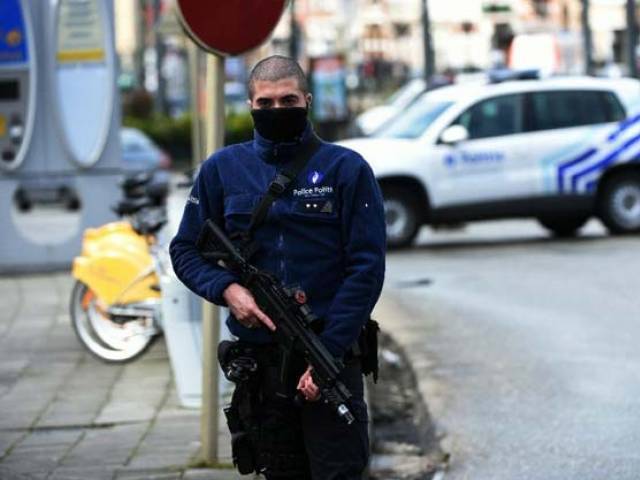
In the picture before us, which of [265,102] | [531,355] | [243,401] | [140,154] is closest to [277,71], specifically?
[265,102]

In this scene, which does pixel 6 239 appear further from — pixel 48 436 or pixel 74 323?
pixel 48 436

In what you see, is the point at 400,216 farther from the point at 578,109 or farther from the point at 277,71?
the point at 277,71

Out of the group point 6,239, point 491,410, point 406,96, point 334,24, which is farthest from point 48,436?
point 334,24

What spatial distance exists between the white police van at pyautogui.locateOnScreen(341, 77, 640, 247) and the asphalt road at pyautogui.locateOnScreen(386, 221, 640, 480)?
0.52 metres

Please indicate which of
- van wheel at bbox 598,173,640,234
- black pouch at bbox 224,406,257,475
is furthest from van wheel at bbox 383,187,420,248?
black pouch at bbox 224,406,257,475

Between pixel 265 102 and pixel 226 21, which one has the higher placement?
pixel 226 21

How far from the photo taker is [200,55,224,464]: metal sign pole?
24.6 ft

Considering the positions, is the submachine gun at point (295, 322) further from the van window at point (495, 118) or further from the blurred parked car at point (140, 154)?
the blurred parked car at point (140, 154)

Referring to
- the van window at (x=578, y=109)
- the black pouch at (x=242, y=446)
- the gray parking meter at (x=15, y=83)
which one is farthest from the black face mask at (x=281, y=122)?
the van window at (x=578, y=109)

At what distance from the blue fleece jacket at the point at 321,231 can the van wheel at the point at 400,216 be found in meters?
13.8

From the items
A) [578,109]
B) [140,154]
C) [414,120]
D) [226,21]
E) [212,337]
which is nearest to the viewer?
[226,21]

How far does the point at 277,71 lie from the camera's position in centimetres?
512

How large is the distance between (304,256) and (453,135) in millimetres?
13978

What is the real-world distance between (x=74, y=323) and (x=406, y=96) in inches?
951
